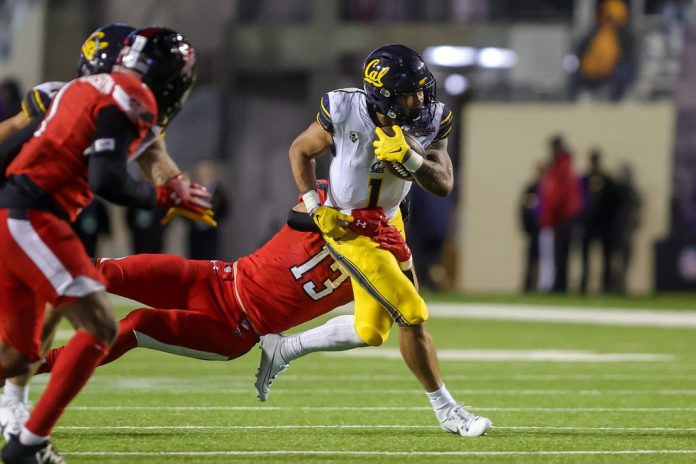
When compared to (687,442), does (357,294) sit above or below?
above

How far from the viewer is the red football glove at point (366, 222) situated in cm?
596

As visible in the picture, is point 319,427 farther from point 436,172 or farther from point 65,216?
point 65,216

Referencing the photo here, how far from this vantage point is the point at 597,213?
1598 cm

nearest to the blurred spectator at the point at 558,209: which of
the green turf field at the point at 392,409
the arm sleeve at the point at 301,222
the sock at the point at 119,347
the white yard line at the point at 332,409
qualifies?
the green turf field at the point at 392,409

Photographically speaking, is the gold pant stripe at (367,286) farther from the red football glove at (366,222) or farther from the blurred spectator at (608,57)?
the blurred spectator at (608,57)

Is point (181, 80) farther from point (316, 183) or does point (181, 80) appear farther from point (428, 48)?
point (428, 48)

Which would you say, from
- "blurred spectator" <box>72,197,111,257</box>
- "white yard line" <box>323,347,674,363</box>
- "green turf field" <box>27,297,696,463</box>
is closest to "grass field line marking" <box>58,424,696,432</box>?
"green turf field" <box>27,297,696,463</box>

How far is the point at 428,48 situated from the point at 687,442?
13885 mm

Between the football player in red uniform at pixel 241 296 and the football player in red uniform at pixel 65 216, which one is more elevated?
the football player in red uniform at pixel 65 216

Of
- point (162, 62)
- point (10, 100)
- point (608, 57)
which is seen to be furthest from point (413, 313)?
point (608, 57)

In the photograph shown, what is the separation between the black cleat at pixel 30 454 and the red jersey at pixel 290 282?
1.65 m

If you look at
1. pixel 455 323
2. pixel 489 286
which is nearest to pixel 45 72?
pixel 489 286

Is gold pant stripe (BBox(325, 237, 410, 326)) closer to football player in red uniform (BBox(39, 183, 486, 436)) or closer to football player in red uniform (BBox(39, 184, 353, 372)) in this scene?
football player in red uniform (BBox(39, 183, 486, 436))

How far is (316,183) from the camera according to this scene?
648 cm
